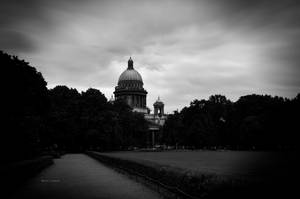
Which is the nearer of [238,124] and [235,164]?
[235,164]

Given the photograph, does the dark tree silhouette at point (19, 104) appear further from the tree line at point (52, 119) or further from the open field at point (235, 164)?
the open field at point (235, 164)

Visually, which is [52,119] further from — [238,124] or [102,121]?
[238,124]

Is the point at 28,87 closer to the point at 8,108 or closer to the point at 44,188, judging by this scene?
the point at 8,108

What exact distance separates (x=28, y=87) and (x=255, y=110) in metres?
86.8

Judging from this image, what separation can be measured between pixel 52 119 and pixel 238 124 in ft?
172

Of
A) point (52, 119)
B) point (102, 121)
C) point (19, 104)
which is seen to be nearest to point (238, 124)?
point (102, 121)

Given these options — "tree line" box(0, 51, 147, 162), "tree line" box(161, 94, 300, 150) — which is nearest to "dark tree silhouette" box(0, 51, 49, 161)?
"tree line" box(0, 51, 147, 162)

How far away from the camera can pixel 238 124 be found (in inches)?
4407

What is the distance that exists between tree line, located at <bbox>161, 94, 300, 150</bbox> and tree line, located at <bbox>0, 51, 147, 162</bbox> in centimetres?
1532

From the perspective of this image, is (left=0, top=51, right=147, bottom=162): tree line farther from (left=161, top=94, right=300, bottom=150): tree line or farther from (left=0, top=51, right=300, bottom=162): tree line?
(left=161, top=94, right=300, bottom=150): tree line

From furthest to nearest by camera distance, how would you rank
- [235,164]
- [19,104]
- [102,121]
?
[102,121]
[235,164]
[19,104]

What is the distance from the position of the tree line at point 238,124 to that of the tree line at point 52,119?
1532 centimetres

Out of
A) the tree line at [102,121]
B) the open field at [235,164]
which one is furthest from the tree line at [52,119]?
the open field at [235,164]

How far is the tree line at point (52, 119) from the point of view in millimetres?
30750
